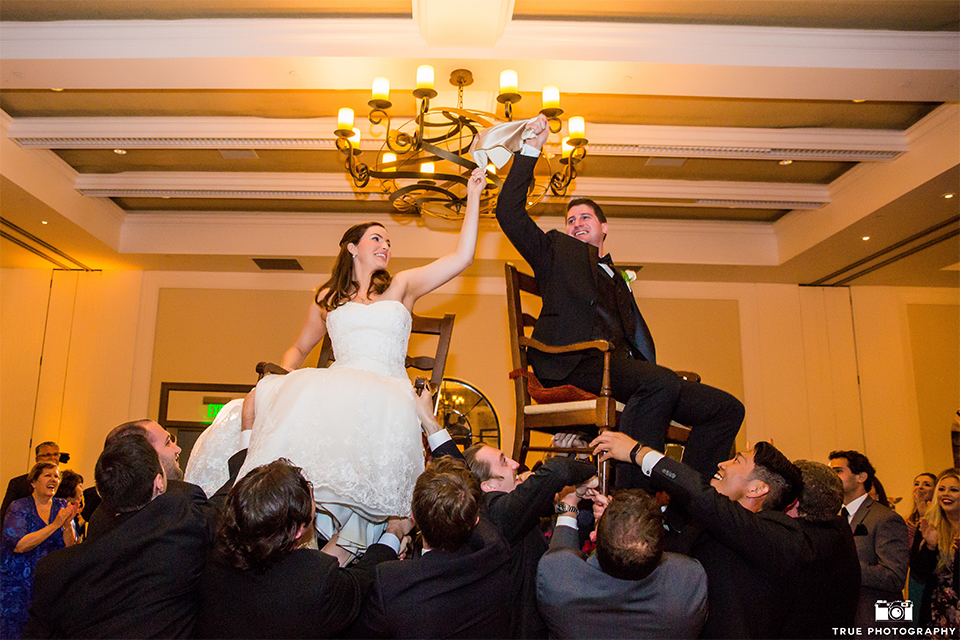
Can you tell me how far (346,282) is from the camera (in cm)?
328

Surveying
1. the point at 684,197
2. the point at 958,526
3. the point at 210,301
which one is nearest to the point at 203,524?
the point at 958,526

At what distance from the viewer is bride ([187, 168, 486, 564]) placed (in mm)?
2381

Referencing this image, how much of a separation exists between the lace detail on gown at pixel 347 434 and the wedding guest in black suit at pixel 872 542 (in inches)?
91.4

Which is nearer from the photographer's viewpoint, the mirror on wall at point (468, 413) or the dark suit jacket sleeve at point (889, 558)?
the dark suit jacket sleeve at point (889, 558)

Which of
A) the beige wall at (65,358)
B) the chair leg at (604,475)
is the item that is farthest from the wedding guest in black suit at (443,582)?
the beige wall at (65,358)

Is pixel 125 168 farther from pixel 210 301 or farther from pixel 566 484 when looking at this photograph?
pixel 566 484

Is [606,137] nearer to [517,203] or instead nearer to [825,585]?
[517,203]

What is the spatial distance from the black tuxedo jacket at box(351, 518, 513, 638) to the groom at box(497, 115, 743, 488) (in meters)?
1.03

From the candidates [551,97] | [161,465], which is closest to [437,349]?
[551,97]

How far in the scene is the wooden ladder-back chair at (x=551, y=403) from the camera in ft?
9.93

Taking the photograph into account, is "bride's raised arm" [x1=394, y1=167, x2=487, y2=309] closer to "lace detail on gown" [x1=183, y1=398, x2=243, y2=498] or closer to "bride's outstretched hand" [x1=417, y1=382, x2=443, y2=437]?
"bride's outstretched hand" [x1=417, y1=382, x2=443, y2=437]

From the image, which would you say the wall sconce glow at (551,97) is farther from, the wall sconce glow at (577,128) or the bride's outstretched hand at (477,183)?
the bride's outstretched hand at (477,183)

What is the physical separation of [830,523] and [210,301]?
24.4 ft

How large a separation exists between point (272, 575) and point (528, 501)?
86 cm
